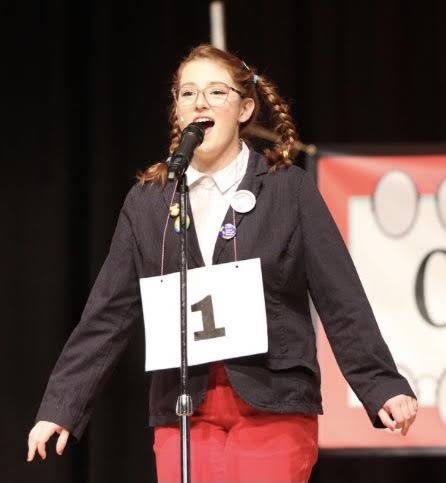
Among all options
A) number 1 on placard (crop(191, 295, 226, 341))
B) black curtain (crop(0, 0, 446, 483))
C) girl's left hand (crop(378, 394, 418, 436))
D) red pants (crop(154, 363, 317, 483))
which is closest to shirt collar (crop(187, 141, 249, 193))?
number 1 on placard (crop(191, 295, 226, 341))

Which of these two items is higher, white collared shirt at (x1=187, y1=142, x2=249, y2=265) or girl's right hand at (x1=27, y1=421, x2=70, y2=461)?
white collared shirt at (x1=187, y1=142, x2=249, y2=265)

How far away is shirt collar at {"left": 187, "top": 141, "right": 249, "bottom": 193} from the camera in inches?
83.4

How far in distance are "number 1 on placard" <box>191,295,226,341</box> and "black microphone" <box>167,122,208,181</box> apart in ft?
1.01

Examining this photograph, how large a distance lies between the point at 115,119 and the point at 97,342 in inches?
55.2

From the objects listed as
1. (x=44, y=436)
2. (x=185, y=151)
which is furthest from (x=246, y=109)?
(x=44, y=436)

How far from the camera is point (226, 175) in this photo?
2.12m

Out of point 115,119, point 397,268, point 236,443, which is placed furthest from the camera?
point 115,119

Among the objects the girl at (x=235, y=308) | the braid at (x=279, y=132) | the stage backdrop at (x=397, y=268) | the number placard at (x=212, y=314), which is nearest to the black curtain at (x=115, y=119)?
the stage backdrop at (x=397, y=268)

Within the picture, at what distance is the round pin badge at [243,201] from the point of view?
2057 millimetres

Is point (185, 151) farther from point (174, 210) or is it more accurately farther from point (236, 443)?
point (236, 443)

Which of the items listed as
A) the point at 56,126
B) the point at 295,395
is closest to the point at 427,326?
the point at 295,395

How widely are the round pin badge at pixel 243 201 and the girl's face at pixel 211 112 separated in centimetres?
10

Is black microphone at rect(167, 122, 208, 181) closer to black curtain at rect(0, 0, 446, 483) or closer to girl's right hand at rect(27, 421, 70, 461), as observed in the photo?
girl's right hand at rect(27, 421, 70, 461)

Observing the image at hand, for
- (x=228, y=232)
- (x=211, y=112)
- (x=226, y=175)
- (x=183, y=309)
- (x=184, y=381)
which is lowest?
(x=184, y=381)
